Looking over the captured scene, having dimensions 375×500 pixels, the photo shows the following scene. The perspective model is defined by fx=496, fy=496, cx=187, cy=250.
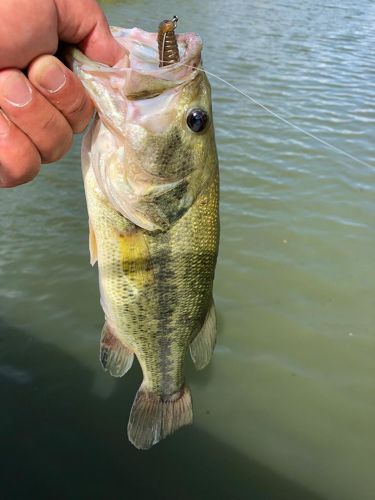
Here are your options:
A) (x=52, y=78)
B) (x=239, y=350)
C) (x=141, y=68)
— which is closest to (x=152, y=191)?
(x=141, y=68)

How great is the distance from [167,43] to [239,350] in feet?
9.22

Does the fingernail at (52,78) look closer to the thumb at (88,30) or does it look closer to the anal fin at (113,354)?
the thumb at (88,30)

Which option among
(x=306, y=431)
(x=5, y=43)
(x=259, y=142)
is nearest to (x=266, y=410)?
(x=306, y=431)

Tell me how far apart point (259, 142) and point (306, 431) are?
4732mm

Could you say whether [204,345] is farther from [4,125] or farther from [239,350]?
[239,350]

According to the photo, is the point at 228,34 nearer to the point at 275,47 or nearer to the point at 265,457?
the point at 275,47

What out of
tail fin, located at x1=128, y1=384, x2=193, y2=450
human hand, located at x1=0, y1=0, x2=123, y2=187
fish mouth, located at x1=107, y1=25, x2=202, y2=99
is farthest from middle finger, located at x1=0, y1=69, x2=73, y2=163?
tail fin, located at x1=128, y1=384, x2=193, y2=450

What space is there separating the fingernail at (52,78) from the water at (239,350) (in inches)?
98.3

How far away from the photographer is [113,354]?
7.73 ft

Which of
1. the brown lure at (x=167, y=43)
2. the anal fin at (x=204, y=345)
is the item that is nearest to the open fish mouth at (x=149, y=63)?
the brown lure at (x=167, y=43)

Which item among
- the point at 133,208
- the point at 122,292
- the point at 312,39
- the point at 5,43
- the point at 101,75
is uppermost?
the point at 5,43

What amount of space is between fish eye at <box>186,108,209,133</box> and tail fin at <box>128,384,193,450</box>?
4.26ft

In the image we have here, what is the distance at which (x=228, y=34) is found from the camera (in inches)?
516

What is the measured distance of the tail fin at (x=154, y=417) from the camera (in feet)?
7.82
